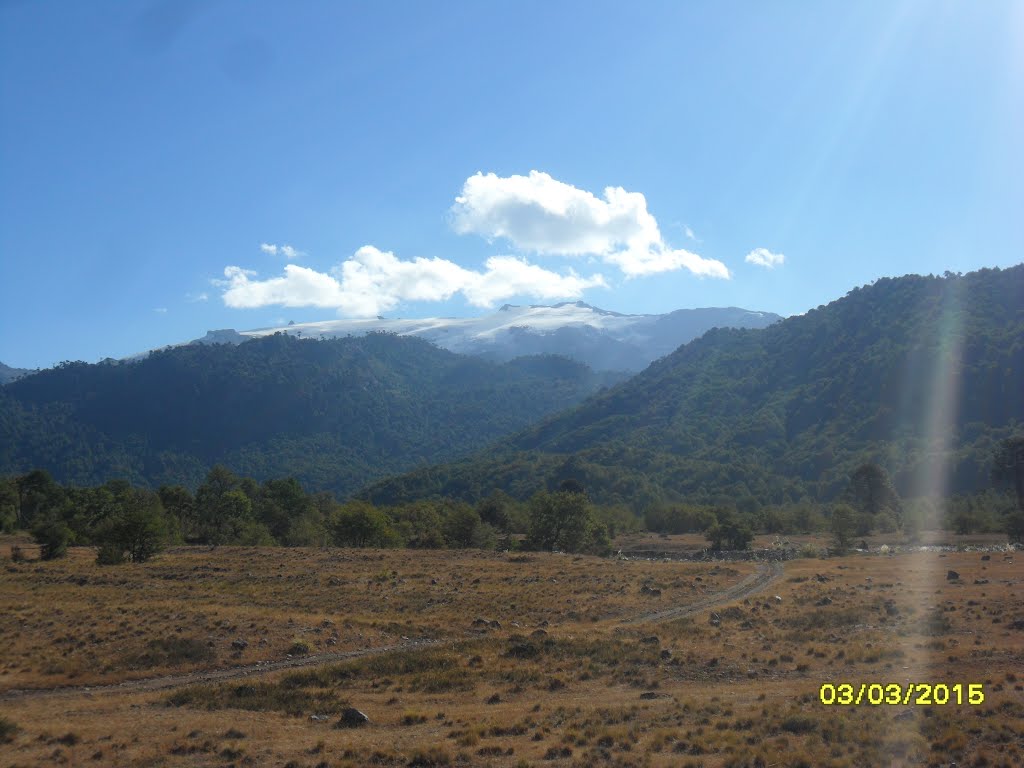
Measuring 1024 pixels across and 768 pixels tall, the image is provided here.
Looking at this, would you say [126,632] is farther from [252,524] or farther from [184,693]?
[252,524]

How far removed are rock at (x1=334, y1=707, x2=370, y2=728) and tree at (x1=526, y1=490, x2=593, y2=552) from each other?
60879 millimetres

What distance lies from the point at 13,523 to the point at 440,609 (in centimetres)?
8150

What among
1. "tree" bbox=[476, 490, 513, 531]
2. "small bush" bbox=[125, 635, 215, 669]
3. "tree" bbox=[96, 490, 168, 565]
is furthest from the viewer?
"tree" bbox=[476, 490, 513, 531]

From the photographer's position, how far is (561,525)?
77312mm

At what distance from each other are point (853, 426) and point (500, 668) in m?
150

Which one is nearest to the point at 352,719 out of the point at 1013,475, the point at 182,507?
the point at 182,507

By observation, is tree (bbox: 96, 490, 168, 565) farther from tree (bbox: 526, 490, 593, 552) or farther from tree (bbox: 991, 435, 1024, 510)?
tree (bbox: 991, 435, 1024, 510)

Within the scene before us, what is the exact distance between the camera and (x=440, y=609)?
1383 inches

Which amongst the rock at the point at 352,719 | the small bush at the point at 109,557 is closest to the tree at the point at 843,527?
the rock at the point at 352,719

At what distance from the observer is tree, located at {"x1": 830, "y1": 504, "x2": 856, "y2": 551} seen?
225 feet

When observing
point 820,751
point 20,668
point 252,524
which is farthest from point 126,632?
point 252,524
